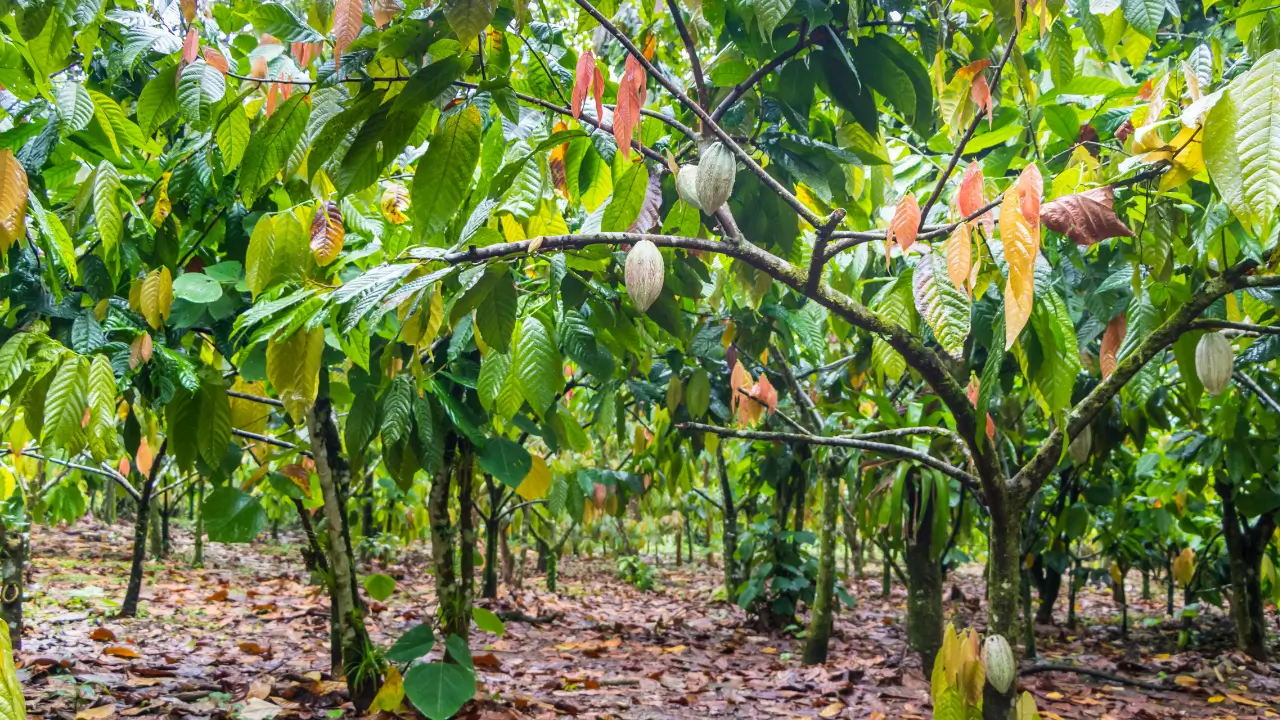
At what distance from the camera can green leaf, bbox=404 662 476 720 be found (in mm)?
1867

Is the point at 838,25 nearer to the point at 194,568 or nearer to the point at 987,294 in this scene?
the point at 987,294

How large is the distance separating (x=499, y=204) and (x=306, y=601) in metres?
3.91

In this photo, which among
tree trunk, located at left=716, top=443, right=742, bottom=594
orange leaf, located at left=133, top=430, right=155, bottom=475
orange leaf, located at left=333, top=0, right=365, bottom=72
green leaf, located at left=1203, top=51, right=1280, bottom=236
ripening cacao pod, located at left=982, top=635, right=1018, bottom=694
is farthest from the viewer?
tree trunk, located at left=716, top=443, right=742, bottom=594

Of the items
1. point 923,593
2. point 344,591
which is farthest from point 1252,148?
point 923,593

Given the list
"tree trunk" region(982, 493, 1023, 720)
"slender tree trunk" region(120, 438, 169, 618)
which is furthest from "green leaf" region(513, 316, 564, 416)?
"slender tree trunk" region(120, 438, 169, 618)

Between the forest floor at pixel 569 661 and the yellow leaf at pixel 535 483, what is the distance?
0.50 metres

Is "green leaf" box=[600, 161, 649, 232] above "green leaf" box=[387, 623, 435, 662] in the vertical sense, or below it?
above

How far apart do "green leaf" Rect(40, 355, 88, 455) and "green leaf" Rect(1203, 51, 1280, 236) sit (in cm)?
131

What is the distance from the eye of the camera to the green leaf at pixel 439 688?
1867 millimetres

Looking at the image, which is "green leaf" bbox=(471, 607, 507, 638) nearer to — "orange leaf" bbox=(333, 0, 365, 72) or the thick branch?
the thick branch

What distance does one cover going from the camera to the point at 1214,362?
1289mm

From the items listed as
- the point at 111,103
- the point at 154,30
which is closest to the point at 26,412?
the point at 111,103

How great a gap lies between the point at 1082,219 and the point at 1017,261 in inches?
10.5

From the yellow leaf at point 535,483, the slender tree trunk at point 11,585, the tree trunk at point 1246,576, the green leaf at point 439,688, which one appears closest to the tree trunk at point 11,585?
the slender tree trunk at point 11,585
